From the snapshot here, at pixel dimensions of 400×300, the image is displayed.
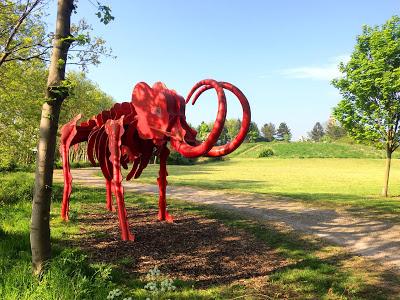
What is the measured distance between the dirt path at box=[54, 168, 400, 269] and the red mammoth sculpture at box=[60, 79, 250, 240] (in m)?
3.62

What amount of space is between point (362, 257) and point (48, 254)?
223 inches

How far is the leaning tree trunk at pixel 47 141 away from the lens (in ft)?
15.7

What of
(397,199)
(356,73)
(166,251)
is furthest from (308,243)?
(356,73)

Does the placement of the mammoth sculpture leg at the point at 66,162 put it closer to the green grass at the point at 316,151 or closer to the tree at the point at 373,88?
the tree at the point at 373,88

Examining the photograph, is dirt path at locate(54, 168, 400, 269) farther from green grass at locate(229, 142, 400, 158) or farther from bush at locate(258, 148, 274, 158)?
bush at locate(258, 148, 274, 158)

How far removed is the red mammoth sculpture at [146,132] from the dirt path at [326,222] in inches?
143

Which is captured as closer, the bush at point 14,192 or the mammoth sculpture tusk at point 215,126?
the mammoth sculpture tusk at point 215,126

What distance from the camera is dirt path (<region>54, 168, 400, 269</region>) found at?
7781mm

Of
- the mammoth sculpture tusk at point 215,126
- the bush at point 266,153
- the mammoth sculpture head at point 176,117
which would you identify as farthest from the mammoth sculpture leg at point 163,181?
the bush at point 266,153

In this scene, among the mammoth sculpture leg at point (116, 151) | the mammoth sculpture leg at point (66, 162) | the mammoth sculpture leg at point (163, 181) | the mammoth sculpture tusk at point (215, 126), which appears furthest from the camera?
the mammoth sculpture leg at point (66, 162)

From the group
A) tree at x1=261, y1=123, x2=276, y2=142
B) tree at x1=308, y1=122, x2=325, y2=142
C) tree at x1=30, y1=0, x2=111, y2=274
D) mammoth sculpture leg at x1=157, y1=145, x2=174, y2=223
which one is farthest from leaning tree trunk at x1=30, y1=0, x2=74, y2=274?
tree at x1=308, y1=122, x2=325, y2=142

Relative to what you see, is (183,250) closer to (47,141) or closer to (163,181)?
(163,181)

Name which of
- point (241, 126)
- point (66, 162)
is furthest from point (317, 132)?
point (241, 126)

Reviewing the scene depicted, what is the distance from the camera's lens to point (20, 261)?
527 centimetres
